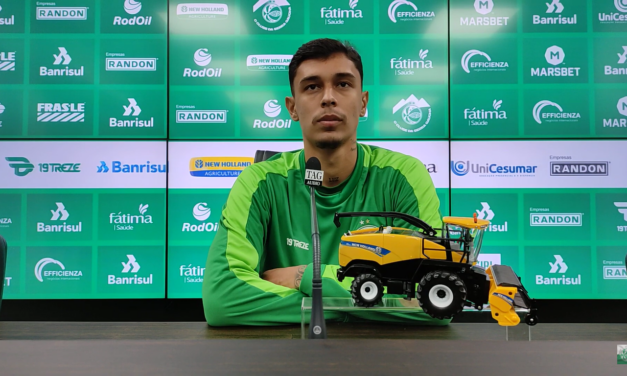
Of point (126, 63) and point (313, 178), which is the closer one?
point (313, 178)

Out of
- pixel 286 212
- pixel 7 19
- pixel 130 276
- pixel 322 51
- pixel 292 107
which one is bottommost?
pixel 130 276

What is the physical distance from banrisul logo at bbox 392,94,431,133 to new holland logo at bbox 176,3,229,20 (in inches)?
54.8

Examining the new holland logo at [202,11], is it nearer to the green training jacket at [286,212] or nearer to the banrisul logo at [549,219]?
the green training jacket at [286,212]

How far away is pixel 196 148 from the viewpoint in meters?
2.90

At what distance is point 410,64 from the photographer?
291cm

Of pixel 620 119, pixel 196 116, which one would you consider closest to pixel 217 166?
pixel 196 116

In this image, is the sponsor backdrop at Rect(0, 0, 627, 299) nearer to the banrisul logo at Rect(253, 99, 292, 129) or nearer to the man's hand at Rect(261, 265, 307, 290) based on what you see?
the banrisul logo at Rect(253, 99, 292, 129)

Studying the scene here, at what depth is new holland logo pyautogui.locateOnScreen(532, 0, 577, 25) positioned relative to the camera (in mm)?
2902

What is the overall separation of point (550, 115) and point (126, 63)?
2.99m

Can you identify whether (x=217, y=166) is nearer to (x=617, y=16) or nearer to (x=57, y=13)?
(x=57, y=13)

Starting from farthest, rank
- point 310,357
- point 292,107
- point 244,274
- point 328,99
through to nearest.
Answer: point 292,107 → point 244,274 → point 328,99 → point 310,357

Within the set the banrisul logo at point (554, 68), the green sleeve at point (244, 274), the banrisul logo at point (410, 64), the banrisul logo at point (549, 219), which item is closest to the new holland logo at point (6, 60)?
the green sleeve at point (244, 274)

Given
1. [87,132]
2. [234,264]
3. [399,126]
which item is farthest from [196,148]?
[234,264]

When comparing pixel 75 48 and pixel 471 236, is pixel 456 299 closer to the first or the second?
pixel 471 236
